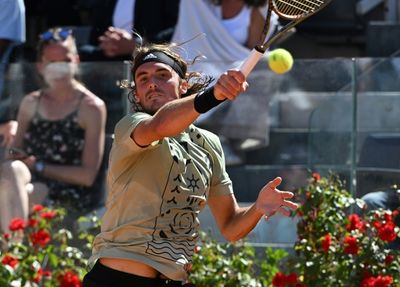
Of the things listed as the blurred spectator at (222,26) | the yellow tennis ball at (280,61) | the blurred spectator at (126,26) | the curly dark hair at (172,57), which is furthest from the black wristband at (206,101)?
the blurred spectator at (126,26)

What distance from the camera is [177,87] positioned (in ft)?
14.6

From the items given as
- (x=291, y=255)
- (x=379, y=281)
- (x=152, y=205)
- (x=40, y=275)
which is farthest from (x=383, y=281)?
(x=40, y=275)

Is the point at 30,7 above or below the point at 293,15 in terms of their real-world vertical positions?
below

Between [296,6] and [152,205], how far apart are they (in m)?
0.95

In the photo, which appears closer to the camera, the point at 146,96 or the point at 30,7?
the point at 146,96

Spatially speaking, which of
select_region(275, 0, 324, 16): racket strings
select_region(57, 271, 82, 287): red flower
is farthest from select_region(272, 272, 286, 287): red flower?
select_region(275, 0, 324, 16): racket strings

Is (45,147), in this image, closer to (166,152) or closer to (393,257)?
(393,257)

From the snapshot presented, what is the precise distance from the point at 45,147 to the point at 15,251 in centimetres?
93

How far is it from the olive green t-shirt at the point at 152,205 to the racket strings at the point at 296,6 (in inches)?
25.7

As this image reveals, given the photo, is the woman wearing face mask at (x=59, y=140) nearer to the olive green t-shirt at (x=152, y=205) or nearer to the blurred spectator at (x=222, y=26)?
the blurred spectator at (x=222, y=26)

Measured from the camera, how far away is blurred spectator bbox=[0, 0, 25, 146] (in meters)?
7.12

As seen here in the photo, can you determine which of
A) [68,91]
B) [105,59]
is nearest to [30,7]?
[105,59]

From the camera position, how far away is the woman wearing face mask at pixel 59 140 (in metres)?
7.06

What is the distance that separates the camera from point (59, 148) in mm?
7117
